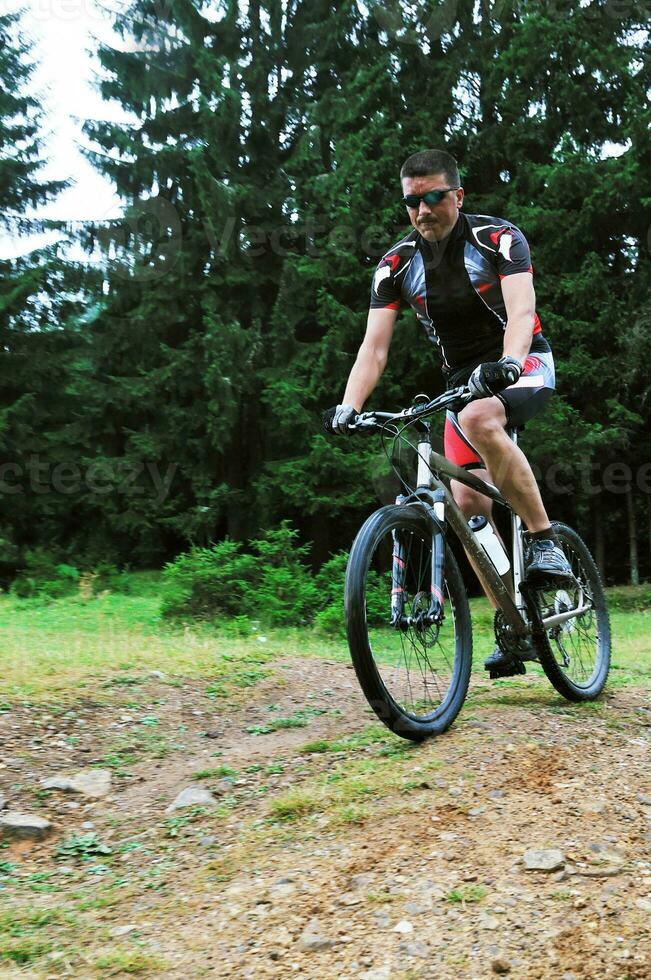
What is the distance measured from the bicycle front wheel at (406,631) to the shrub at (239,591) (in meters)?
5.24

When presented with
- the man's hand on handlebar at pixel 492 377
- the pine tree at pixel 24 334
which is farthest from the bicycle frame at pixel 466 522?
the pine tree at pixel 24 334

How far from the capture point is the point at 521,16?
45.5ft

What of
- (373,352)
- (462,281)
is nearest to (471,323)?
(462,281)

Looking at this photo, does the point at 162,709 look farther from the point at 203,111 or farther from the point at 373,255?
the point at 203,111

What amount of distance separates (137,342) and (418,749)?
1324 cm

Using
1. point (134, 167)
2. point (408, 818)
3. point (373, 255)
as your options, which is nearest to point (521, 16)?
point (373, 255)

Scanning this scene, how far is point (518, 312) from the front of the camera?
3670 millimetres

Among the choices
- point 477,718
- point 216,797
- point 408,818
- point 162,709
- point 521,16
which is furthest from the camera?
point 521,16

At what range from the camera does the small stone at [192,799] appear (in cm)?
341

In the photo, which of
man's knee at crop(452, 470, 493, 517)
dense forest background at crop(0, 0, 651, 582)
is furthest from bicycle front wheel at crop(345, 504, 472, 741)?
dense forest background at crop(0, 0, 651, 582)

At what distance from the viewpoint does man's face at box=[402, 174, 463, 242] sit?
3.70 metres

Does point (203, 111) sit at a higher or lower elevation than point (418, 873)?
higher

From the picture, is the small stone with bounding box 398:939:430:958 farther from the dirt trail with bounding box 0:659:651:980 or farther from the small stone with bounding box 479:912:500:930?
the small stone with bounding box 479:912:500:930

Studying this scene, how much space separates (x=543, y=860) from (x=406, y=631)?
3.73 ft
